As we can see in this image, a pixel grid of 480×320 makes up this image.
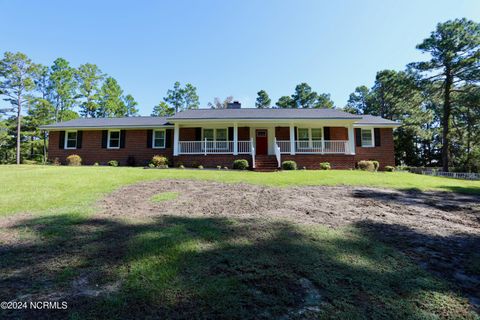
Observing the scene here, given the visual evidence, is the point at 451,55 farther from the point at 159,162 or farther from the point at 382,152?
the point at 159,162

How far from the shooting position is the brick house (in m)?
16.2

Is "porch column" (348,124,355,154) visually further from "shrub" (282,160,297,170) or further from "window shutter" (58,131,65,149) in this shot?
"window shutter" (58,131,65,149)

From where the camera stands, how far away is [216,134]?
17.7 m

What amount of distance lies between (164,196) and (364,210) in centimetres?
524

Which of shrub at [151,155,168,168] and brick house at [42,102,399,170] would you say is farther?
brick house at [42,102,399,170]

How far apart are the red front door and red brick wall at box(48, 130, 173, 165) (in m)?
6.46

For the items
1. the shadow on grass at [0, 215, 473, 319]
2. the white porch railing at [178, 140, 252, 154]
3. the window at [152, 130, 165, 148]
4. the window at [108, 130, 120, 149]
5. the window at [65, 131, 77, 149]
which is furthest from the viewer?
the window at [65, 131, 77, 149]

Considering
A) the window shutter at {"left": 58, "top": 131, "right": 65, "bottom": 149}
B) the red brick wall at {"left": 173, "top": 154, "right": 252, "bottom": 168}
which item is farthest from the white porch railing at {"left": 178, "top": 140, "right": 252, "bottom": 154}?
the window shutter at {"left": 58, "top": 131, "right": 65, "bottom": 149}

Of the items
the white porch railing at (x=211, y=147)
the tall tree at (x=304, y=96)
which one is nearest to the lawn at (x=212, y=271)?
the white porch railing at (x=211, y=147)

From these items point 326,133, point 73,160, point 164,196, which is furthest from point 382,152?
point 73,160

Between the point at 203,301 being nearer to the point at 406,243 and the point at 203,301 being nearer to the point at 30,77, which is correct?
the point at 406,243

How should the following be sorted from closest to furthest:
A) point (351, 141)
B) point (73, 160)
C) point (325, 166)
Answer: point (325, 166)
point (351, 141)
point (73, 160)

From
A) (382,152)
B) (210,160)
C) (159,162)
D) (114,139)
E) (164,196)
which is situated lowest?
(164,196)

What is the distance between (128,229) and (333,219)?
396cm
